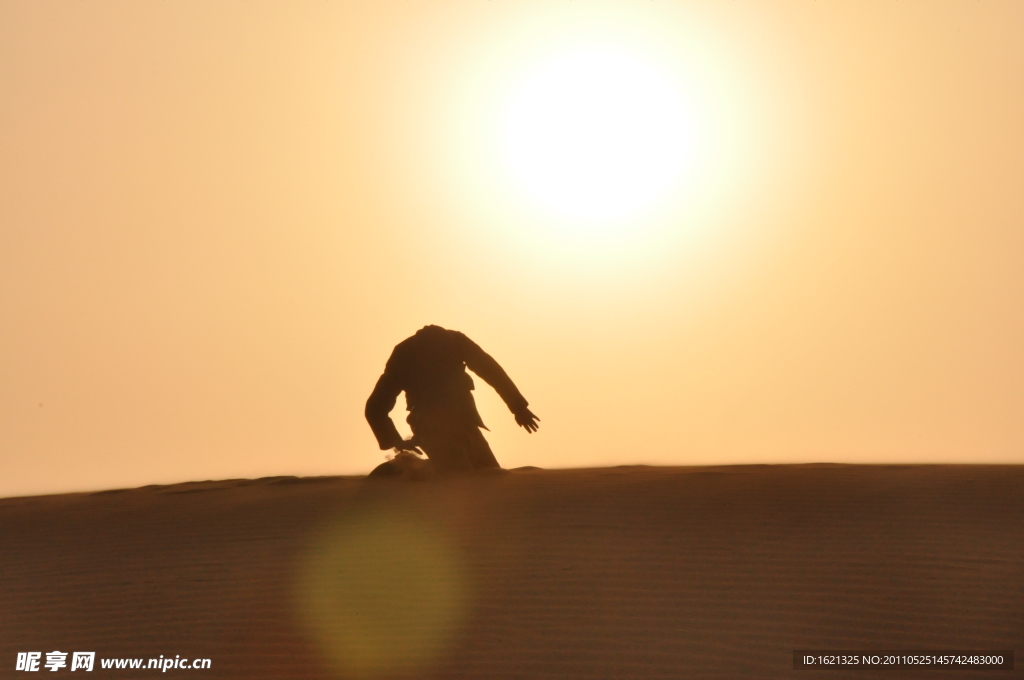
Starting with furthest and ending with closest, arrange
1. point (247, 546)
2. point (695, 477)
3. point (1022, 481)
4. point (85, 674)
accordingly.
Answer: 1. point (695, 477)
2. point (1022, 481)
3. point (247, 546)
4. point (85, 674)

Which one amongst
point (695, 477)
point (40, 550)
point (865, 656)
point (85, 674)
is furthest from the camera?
point (695, 477)

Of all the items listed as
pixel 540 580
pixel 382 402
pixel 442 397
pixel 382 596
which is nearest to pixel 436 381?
pixel 442 397

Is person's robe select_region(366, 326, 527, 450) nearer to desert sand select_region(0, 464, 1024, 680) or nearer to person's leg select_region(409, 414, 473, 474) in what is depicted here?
person's leg select_region(409, 414, 473, 474)

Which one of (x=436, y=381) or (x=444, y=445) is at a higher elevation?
(x=436, y=381)

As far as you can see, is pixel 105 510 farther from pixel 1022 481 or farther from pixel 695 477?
pixel 1022 481

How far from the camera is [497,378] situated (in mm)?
9188

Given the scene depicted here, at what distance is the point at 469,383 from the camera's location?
30.0 ft

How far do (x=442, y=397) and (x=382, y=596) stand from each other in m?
3.82

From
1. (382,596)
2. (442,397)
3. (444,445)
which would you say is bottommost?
(382,596)

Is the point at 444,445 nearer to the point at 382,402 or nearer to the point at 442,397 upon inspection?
the point at 442,397

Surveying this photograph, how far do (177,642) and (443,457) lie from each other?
4321mm

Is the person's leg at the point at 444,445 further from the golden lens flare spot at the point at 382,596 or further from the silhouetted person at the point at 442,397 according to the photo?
the golden lens flare spot at the point at 382,596

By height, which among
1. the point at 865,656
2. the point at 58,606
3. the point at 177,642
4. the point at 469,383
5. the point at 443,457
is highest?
the point at 469,383

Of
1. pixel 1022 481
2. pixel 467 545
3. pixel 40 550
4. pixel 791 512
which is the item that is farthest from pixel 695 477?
pixel 40 550
